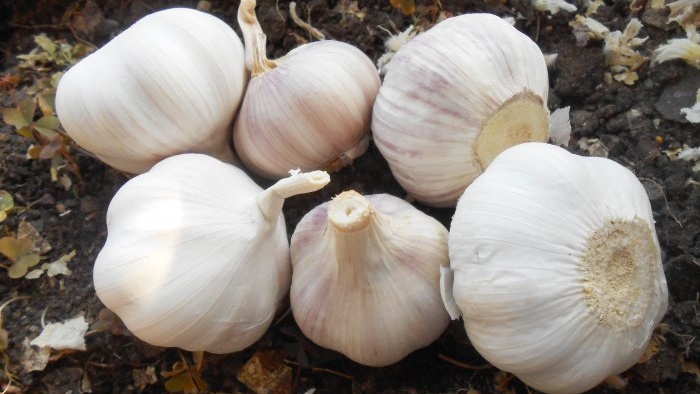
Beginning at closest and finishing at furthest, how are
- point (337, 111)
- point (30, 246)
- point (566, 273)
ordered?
point (566, 273) → point (337, 111) → point (30, 246)

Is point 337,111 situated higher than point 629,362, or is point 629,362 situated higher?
point 337,111

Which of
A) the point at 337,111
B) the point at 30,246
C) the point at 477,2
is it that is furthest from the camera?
the point at 477,2

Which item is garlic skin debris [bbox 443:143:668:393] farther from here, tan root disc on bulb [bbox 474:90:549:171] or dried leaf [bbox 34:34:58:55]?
dried leaf [bbox 34:34:58:55]

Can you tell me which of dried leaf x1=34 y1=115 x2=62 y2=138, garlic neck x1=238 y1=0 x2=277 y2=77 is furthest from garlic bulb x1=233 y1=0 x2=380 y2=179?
dried leaf x1=34 y1=115 x2=62 y2=138

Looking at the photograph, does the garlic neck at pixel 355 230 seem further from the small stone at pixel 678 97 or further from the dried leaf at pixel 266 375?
the small stone at pixel 678 97

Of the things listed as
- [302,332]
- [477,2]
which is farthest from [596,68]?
[302,332]

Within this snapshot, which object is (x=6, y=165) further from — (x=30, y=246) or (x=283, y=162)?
(x=283, y=162)
